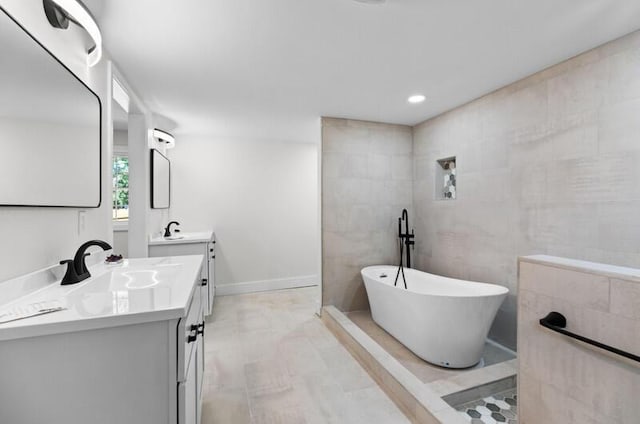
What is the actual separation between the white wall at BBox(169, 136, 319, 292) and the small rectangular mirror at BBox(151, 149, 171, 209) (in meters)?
0.35

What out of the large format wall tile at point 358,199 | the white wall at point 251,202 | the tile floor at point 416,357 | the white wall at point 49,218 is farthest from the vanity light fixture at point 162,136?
the tile floor at point 416,357

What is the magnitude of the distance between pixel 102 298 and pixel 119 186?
3.68 m

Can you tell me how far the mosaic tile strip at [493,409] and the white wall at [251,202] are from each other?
2.48 meters

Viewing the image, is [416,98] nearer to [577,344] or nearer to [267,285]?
[577,344]

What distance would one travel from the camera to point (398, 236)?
11.7 ft

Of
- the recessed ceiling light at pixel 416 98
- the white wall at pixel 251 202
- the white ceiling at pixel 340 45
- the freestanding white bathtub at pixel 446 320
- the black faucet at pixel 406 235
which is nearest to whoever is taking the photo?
the white ceiling at pixel 340 45

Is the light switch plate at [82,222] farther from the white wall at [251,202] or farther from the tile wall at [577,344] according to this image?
the white wall at [251,202]

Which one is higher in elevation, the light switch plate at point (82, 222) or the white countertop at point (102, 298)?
the light switch plate at point (82, 222)

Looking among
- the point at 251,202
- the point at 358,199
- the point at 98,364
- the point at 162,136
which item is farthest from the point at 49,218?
the point at 251,202

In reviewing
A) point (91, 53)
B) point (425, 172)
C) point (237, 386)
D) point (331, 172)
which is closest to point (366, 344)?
point (237, 386)

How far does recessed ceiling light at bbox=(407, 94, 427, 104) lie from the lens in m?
2.69

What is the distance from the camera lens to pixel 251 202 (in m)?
4.29

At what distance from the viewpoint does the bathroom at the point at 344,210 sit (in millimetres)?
999

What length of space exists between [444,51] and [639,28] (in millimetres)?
1063
